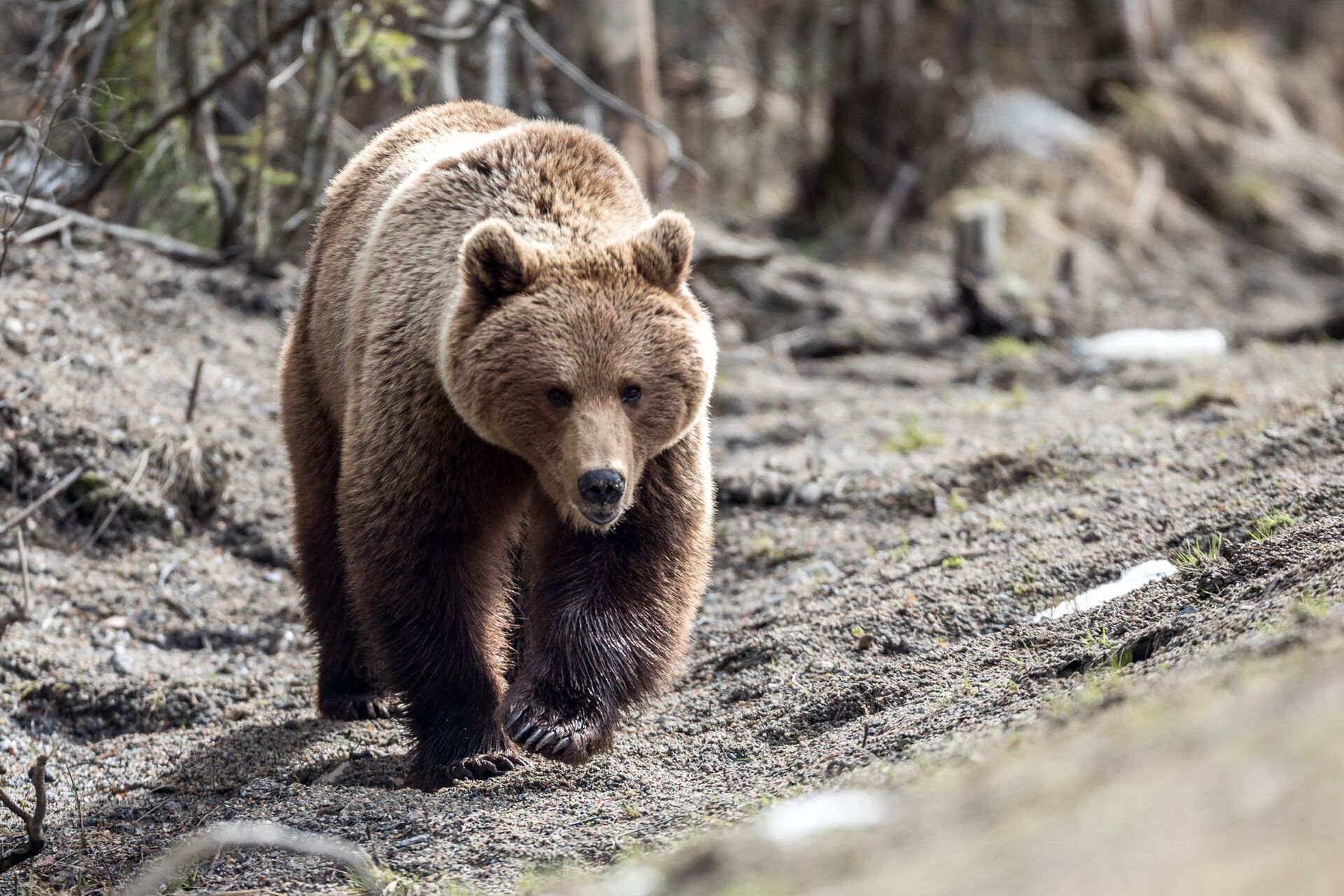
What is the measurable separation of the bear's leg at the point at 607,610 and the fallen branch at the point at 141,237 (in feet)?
13.2

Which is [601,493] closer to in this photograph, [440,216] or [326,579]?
[440,216]

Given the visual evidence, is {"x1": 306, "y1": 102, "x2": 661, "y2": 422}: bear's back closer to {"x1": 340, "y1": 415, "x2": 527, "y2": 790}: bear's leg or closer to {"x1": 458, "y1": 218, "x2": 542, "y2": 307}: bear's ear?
{"x1": 458, "y1": 218, "x2": 542, "y2": 307}: bear's ear

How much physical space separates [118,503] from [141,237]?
2.20 metres

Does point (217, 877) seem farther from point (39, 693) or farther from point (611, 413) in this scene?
point (39, 693)

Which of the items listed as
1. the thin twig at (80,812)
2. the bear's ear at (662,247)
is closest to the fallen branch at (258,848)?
the thin twig at (80,812)

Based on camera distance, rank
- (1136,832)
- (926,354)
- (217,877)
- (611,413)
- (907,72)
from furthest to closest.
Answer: (907,72) → (926,354) → (611,413) → (217,877) → (1136,832)

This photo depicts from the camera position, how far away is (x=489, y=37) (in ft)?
30.5

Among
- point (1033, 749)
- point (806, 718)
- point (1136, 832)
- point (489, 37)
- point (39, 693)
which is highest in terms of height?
point (489, 37)

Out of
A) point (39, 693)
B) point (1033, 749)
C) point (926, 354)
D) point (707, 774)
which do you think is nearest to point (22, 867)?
point (39, 693)

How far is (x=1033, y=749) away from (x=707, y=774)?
5.76 ft

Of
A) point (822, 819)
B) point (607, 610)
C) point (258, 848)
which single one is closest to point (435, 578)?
point (607, 610)

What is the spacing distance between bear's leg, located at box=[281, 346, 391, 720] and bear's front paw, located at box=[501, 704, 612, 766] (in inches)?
45.6

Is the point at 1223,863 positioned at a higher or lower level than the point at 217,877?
higher

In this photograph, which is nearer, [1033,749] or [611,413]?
[1033,749]
